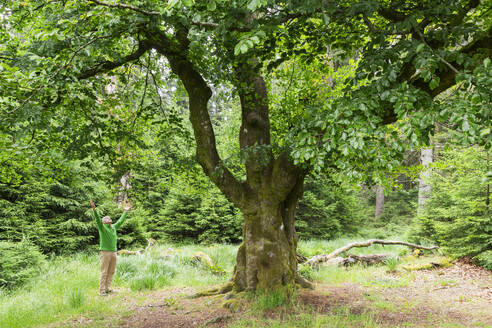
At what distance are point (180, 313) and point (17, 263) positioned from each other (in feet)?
14.0

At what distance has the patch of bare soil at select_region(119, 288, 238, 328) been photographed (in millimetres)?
4422

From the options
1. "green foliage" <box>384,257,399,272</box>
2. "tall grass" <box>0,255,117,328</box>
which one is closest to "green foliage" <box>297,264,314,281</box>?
"green foliage" <box>384,257,399,272</box>

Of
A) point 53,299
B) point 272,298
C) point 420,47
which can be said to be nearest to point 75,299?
point 53,299

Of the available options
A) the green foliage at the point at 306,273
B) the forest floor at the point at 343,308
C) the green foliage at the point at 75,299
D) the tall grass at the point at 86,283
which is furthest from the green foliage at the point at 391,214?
the green foliage at the point at 75,299

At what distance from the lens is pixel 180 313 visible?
4863 mm

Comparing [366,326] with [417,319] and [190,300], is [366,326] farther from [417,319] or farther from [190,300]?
[190,300]

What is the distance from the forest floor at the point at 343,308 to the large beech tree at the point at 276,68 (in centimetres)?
61

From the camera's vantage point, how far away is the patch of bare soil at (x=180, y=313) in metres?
4.42

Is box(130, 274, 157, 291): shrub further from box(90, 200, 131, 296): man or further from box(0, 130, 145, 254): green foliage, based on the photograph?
box(0, 130, 145, 254): green foliage

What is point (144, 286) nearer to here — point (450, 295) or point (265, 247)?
point (265, 247)

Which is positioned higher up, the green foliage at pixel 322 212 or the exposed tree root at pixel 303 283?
the green foliage at pixel 322 212

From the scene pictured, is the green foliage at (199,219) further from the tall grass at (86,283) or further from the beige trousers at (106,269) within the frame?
the beige trousers at (106,269)

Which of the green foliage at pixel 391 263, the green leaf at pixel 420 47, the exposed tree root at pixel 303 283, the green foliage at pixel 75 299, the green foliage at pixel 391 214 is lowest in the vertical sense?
the green foliage at pixel 75 299

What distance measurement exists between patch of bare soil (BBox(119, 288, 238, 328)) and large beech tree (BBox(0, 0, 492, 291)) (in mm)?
602
